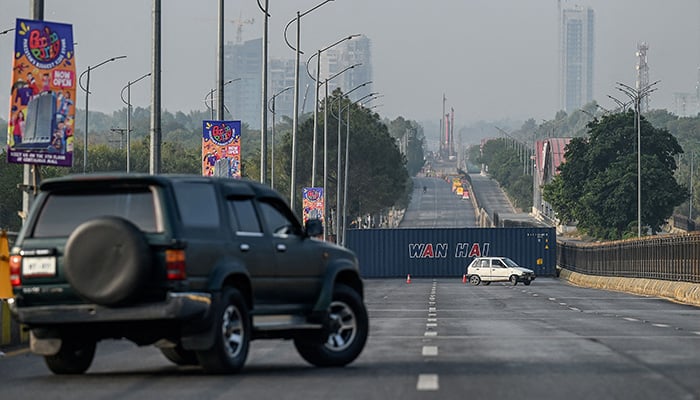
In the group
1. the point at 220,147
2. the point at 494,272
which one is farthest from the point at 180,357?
the point at 494,272

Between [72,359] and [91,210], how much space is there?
6.64 feet

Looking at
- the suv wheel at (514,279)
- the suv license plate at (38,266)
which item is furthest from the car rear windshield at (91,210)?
the suv wheel at (514,279)

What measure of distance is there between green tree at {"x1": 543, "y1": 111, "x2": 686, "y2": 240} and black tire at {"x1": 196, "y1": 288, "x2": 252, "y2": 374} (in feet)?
319

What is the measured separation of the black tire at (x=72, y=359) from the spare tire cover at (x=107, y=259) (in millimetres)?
1434

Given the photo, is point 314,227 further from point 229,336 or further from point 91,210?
point 91,210

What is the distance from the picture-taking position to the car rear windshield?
15.0 meters

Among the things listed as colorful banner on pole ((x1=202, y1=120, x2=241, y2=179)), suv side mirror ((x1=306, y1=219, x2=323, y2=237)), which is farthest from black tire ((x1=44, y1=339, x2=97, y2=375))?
colorful banner on pole ((x1=202, y1=120, x2=241, y2=179))

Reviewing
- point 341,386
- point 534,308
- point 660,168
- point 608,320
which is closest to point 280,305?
point 341,386

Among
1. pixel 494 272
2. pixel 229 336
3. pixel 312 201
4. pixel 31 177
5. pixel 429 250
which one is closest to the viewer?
pixel 229 336

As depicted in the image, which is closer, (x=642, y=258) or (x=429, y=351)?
(x=429, y=351)

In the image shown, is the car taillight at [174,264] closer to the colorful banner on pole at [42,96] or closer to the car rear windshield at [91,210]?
the car rear windshield at [91,210]

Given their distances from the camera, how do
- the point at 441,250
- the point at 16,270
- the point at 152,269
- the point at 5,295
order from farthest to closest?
Result: the point at 441,250, the point at 5,295, the point at 16,270, the point at 152,269

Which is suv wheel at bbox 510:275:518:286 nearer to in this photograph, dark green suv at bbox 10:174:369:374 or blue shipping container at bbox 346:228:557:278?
blue shipping container at bbox 346:228:557:278

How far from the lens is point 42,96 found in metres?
23.0
